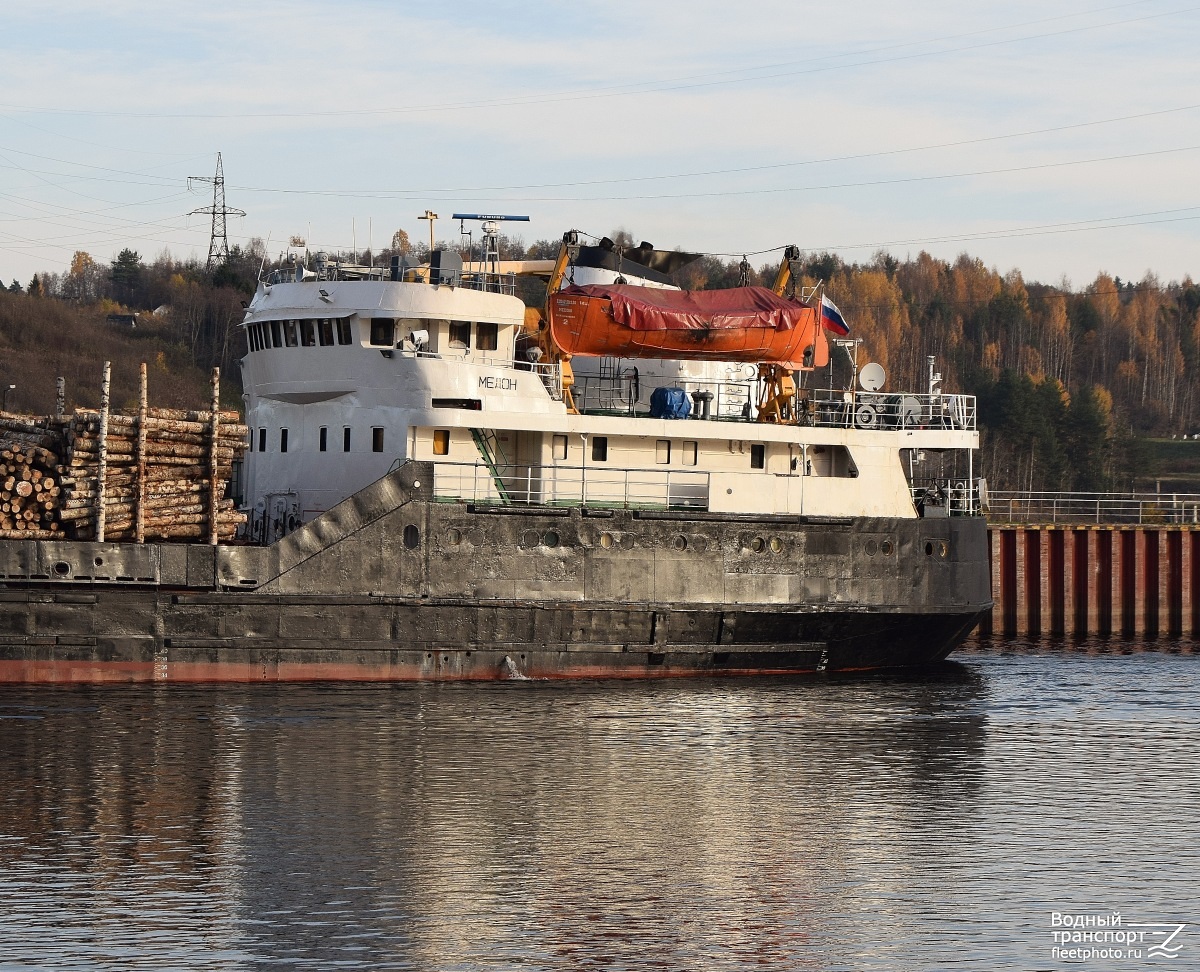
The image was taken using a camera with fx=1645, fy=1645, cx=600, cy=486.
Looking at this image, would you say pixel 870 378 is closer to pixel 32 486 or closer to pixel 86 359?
pixel 32 486

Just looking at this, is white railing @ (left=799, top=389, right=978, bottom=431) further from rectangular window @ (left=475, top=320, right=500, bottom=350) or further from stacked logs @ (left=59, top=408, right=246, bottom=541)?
stacked logs @ (left=59, top=408, right=246, bottom=541)

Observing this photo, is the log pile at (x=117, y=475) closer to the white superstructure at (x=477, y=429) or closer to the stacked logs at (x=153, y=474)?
the stacked logs at (x=153, y=474)

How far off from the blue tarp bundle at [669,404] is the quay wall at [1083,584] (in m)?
15.5

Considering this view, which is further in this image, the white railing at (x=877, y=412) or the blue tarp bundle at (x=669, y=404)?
the white railing at (x=877, y=412)

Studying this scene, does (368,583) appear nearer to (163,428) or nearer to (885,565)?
(163,428)

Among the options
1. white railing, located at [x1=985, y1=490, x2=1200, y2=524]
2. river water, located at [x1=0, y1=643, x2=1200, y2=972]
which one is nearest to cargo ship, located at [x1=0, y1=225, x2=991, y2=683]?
river water, located at [x1=0, y1=643, x2=1200, y2=972]

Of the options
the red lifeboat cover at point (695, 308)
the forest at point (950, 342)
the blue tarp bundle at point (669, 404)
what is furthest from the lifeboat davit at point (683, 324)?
the forest at point (950, 342)

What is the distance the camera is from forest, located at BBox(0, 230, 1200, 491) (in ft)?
258

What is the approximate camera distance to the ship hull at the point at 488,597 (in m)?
24.9

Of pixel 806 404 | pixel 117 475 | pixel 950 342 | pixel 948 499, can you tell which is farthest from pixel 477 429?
pixel 950 342

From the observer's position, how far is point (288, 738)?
22.1m

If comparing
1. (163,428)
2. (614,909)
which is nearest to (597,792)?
(614,909)

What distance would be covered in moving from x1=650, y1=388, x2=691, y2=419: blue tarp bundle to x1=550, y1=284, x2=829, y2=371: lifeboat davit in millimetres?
666

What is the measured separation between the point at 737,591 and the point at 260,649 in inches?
318
